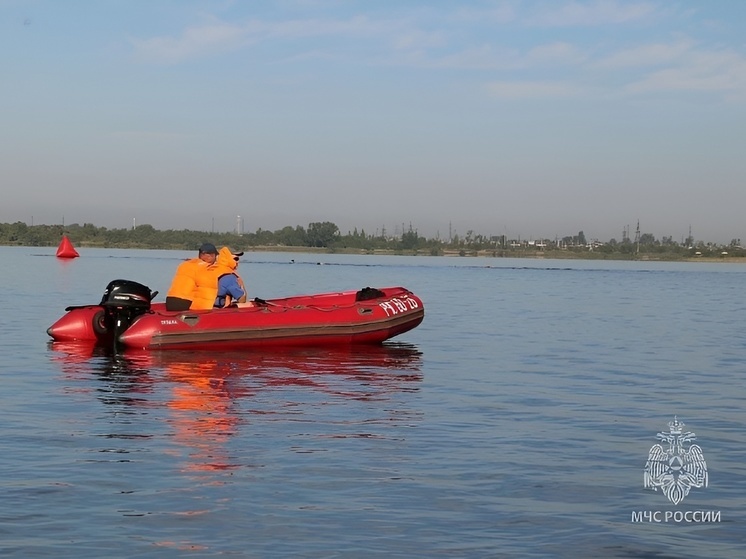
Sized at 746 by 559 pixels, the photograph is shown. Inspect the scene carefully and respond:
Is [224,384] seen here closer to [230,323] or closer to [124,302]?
[230,323]

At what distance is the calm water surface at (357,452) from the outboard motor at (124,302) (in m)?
0.58

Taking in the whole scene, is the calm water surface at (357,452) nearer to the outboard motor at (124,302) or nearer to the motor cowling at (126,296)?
the outboard motor at (124,302)

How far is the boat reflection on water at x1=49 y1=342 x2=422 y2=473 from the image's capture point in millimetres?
9874

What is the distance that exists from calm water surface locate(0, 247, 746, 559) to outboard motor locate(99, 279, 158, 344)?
578 millimetres

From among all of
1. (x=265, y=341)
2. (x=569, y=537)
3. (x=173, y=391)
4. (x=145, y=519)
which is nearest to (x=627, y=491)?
(x=569, y=537)

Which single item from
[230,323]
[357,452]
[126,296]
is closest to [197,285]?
[230,323]

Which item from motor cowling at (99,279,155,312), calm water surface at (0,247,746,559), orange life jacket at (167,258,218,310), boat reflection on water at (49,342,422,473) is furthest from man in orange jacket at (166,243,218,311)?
calm water surface at (0,247,746,559)

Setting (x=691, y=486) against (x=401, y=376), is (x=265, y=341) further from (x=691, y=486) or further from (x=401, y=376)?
(x=691, y=486)

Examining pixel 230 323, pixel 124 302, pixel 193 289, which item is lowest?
pixel 230 323

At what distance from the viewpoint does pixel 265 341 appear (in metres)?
16.6

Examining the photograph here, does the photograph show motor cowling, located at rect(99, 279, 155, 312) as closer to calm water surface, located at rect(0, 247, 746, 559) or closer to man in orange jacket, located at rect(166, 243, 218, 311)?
man in orange jacket, located at rect(166, 243, 218, 311)

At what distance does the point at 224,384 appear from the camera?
42.5ft

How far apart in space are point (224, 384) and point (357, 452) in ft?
14.5

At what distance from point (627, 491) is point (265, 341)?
9.51 meters
